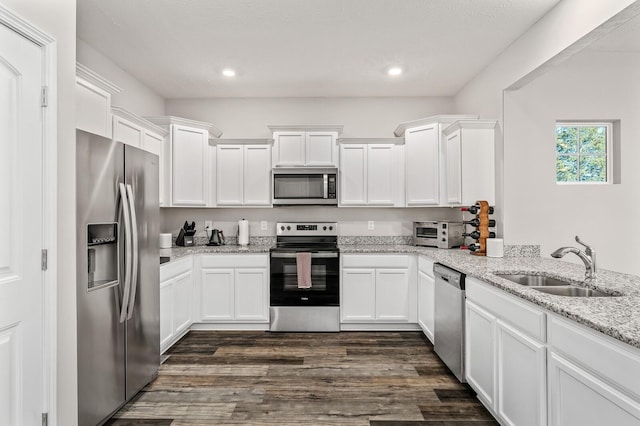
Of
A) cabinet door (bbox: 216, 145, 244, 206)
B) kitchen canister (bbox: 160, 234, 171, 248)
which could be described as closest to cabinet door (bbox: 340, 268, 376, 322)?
cabinet door (bbox: 216, 145, 244, 206)

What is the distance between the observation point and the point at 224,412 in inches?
90.9

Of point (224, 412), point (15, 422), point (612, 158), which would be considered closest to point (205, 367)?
point (224, 412)

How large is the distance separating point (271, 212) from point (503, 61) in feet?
9.91

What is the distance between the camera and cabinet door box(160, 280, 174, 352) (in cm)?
307

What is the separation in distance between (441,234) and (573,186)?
131cm

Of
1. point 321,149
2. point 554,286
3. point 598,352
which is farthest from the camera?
point 321,149

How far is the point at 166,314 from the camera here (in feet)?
10.4

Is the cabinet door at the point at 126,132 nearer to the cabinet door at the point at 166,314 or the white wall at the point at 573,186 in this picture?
the cabinet door at the point at 166,314

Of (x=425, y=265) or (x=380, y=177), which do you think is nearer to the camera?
(x=425, y=265)

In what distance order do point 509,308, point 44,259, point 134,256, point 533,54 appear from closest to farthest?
point 44,259, point 509,308, point 134,256, point 533,54

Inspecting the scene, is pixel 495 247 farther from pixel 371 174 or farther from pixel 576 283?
pixel 371 174

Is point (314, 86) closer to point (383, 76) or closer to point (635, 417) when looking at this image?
point (383, 76)

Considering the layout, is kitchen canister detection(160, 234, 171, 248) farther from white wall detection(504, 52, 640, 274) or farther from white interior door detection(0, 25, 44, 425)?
white wall detection(504, 52, 640, 274)

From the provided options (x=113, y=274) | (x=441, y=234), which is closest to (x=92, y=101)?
(x=113, y=274)
